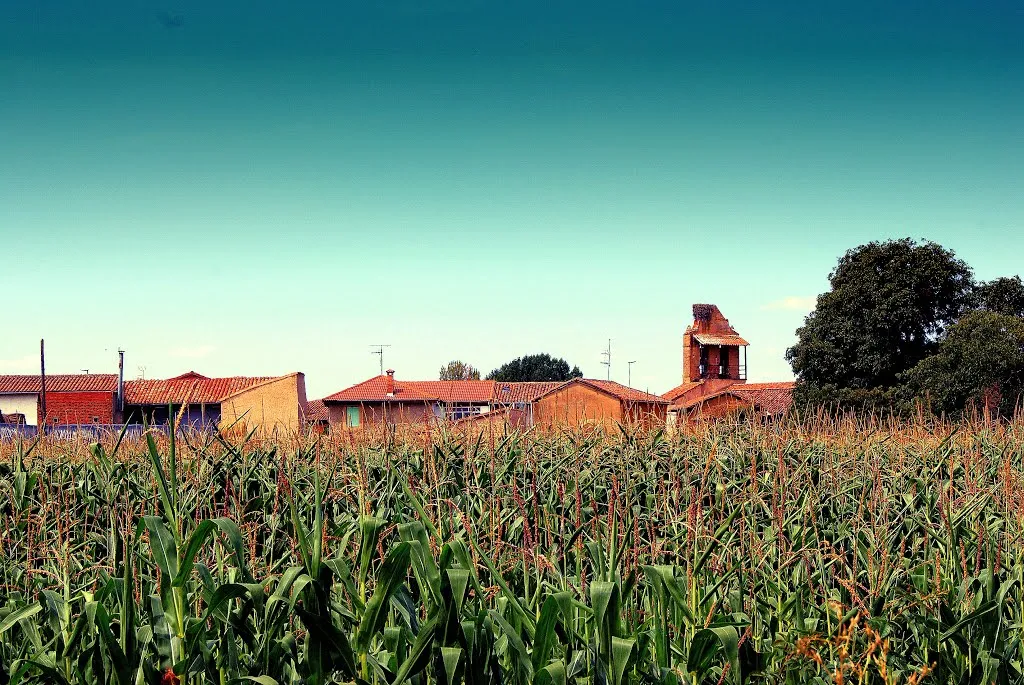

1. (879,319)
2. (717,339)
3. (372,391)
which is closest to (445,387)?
(372,391)

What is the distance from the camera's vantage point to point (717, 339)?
54.0 m

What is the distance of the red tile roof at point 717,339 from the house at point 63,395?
31.6 metres

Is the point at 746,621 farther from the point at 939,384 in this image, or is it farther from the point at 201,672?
the point at 939,384

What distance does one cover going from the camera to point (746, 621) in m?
3.08

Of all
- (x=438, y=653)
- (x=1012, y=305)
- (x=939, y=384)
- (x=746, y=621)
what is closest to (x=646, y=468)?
(x=746, y=621)

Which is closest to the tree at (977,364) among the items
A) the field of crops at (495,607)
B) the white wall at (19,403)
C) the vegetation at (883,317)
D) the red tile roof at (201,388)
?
the vegetation at (883,317)

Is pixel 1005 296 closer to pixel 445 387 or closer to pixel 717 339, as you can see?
pixel 717 339

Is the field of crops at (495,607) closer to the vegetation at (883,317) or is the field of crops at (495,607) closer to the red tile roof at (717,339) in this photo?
the vegetation at (883,317)

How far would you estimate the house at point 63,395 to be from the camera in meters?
45.9

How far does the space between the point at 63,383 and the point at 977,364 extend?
1836 inches

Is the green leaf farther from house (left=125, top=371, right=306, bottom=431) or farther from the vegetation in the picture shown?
house (left=125, top=371, right=306, bottom=431)

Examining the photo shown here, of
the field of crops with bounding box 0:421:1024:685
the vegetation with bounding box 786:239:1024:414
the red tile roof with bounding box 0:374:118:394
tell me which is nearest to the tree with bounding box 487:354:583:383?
the red tile roof with bounding box 0:374:118:394

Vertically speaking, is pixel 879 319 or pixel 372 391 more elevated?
pixel 879 319

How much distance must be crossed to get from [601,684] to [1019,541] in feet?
8.88
